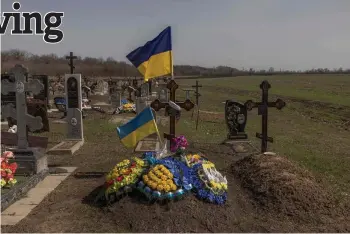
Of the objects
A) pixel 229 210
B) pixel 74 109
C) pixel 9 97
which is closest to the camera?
pixel 229 210

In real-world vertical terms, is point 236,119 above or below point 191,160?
above

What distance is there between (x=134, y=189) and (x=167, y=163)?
2.75 ft

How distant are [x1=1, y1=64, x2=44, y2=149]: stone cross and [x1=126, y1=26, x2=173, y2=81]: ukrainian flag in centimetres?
248

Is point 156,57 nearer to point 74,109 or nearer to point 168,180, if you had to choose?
point 168,180

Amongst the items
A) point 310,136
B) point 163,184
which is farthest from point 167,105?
point 310,136

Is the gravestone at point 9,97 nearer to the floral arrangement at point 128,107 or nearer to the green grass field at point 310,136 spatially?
the green grass field at point 310,136

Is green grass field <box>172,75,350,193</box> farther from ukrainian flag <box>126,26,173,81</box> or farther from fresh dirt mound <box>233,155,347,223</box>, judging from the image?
ukrainian flag <box>126,26,173,81</box>

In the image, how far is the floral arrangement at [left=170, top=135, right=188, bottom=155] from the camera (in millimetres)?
8812

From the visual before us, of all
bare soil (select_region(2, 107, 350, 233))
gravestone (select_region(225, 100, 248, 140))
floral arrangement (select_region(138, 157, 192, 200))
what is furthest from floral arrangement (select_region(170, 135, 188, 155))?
gravestone (select_region(225, 100, 248, 140))

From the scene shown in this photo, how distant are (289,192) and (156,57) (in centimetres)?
449

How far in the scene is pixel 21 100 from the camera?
1023 cm

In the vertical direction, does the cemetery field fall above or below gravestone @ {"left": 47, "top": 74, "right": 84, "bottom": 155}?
below

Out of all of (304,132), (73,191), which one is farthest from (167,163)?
(304,132)

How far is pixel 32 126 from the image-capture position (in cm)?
1036
